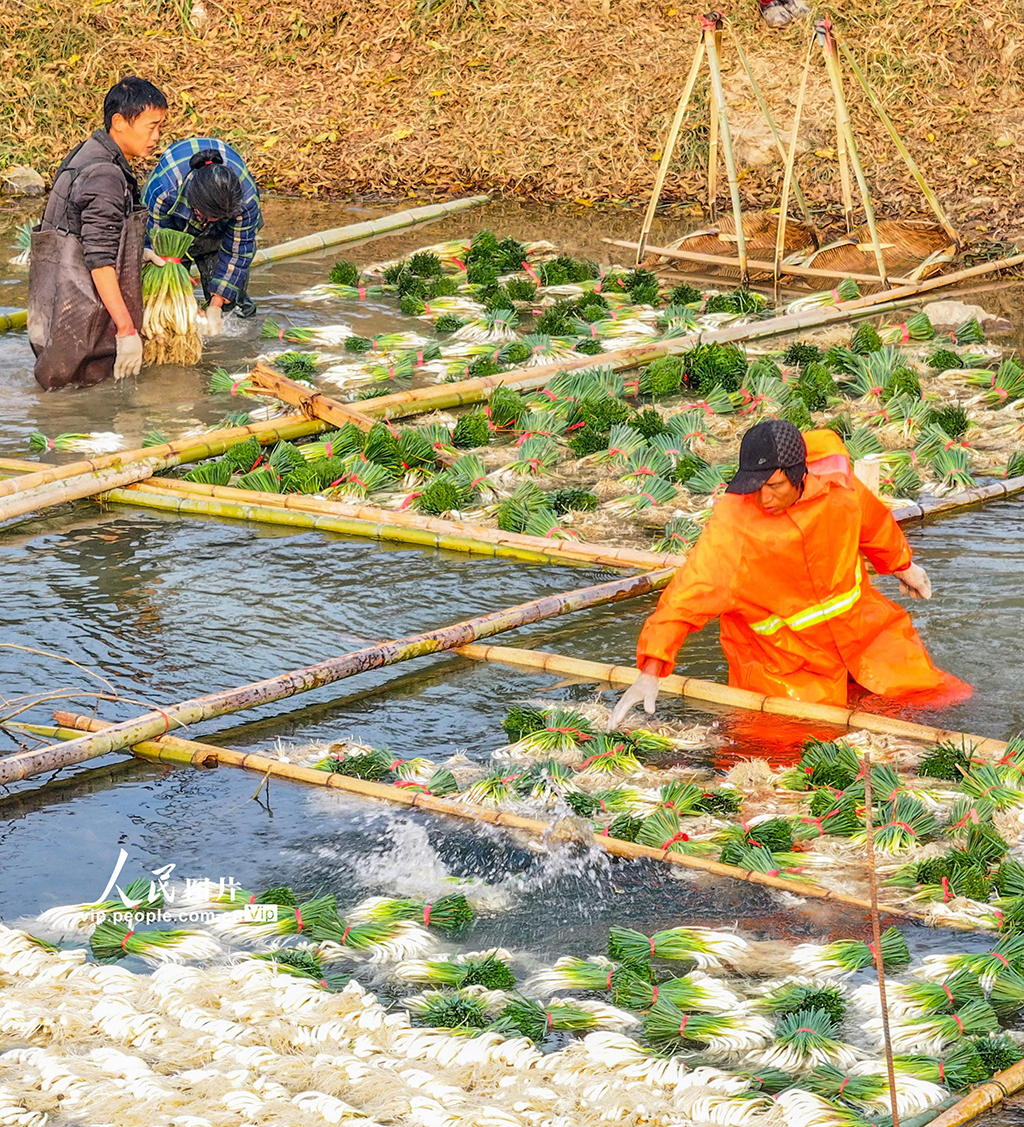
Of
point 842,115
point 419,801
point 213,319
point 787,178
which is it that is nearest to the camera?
point 419,801

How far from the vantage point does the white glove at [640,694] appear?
480 cm

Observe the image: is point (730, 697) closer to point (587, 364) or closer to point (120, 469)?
point (120, 469)

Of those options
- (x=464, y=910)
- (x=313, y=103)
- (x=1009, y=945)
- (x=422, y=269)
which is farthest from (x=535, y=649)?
(x=313, y=103)

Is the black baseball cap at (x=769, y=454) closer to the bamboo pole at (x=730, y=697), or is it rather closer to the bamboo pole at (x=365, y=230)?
the bamboo pole at (x=730, y=697)

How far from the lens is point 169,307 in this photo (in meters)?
8.95

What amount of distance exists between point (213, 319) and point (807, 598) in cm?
546

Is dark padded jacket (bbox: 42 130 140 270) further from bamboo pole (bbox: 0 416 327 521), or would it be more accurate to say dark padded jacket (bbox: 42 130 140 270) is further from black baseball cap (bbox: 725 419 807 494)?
black baseball cap (bbox: 725 419 807 494)

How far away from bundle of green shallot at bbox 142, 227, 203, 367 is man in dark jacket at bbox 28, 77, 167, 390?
10 centimetres

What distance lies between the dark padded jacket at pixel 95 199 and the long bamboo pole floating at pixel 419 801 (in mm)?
3926

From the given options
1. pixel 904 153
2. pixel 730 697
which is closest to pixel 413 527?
pixel 730 697

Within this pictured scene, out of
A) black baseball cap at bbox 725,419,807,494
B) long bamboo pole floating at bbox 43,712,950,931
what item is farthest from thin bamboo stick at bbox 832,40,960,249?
A: long bamboo pole floating at bbox 43,712,950,931

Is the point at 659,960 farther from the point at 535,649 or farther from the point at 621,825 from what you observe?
the point at 535,649

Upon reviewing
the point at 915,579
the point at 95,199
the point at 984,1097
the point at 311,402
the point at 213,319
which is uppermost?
the point at 95,199

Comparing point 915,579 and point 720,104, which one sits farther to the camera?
point 720,104
